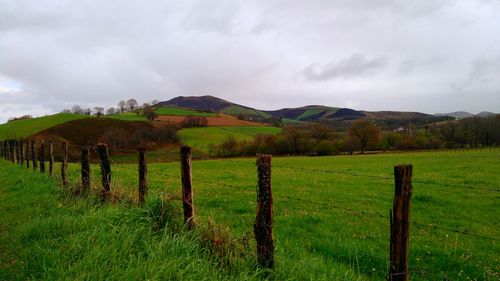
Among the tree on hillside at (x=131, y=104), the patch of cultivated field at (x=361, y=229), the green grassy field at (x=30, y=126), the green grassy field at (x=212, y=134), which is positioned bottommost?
the patch of cultivated field at (x=361, y=229)

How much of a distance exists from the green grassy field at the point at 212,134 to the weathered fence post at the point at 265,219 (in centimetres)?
8322

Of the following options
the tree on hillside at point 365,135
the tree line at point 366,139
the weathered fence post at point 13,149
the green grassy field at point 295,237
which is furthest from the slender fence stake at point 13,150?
the tree on hillside at point 365,135

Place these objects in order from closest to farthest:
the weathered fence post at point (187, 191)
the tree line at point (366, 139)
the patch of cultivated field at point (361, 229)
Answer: the weathered fence post at point (187, 191)
the patch of cultivated field at point (361, 229)
the tree line at point (366, 139)

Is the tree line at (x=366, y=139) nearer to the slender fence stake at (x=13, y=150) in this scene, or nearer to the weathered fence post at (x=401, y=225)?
the slender fence stake at (x=13, y=150)

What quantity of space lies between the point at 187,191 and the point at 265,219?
76.5 inches

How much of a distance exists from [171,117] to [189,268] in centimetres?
12450

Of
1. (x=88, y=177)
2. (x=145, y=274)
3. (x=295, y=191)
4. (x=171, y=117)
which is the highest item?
(x=171, y=117)

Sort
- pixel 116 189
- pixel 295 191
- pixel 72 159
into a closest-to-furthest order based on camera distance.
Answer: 1. pixel 116 189
2. pixel 295 191
3. pixel 72 159

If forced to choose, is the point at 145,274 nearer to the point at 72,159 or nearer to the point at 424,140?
the point at 72,159

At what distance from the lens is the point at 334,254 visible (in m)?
8.97

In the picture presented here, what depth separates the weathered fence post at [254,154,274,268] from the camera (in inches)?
221

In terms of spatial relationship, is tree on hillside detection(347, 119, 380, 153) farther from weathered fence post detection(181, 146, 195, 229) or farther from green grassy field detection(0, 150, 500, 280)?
weathered fence post detection(181, 146, 195, 229)

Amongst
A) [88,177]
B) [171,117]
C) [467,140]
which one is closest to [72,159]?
[88,177]

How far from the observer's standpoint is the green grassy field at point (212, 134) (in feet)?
315
